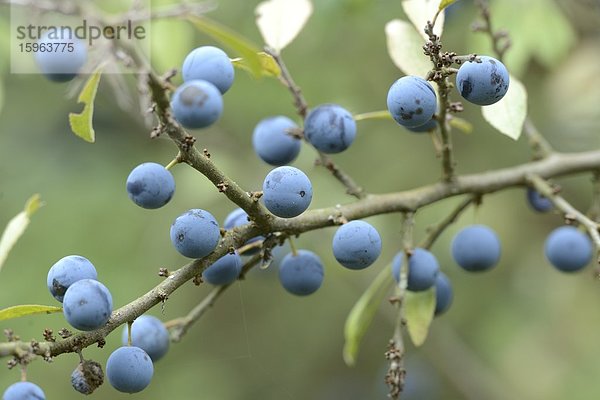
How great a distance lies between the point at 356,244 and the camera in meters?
1.85

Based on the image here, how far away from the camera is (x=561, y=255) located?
102 inches

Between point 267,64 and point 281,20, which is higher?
point 281,20

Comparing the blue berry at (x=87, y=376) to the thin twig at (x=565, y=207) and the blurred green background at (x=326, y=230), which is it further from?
the blurred green background at (x=326, y=230)

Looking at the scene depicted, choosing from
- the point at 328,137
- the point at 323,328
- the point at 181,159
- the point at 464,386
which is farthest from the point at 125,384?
the point at 323,328

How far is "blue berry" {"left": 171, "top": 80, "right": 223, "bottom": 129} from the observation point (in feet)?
5.45

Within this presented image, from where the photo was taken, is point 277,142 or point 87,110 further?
point 277,142

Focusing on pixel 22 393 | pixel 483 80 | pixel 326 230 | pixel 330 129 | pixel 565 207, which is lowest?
pixel 22 393

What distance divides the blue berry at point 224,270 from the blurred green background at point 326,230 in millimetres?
1518

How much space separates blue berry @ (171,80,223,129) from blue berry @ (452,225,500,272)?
107 cm

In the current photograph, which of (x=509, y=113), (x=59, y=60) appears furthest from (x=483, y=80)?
(x=59, y=60)

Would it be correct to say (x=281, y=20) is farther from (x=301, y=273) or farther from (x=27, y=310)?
(x=27, y=310)

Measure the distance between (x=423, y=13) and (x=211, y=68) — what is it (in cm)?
56

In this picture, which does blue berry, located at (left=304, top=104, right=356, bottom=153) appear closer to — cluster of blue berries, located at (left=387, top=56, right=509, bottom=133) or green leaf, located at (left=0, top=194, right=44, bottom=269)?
cluster of blue berries, located at (left=387, top=56, right=509, bottom=133)

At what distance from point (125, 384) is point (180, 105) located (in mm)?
573
